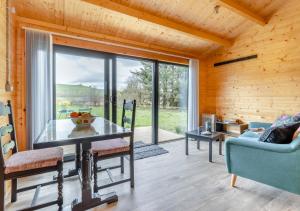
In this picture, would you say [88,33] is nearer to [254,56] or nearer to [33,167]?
[33,167]

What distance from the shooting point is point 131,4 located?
280 centimetres

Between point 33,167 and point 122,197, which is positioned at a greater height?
point 33,167

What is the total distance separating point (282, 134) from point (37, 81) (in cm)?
333

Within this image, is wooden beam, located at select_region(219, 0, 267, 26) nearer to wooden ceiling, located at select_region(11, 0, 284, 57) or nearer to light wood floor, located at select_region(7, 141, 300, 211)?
wooden ceiling, located at select_region(11, 0, 284, 57)

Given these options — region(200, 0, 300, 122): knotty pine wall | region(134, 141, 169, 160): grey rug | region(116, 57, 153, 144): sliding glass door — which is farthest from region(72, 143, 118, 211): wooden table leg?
region(200, 0, 300, 122): knotty pine wall

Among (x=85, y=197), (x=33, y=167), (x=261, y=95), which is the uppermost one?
(x=261, y=95)

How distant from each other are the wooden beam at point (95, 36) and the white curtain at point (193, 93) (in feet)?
1.44

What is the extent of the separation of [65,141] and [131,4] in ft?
7.70

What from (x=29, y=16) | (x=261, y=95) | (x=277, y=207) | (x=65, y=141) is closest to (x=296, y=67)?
(x=261, y=95)

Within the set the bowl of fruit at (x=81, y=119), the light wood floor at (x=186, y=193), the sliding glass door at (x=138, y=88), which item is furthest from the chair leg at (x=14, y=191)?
the sliding glass door at (x=138, y=88)

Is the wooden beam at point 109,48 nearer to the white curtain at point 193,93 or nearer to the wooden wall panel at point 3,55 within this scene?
the white curtain at point 193,93

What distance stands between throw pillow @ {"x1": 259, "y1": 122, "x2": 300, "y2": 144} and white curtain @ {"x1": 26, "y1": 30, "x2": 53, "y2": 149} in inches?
118

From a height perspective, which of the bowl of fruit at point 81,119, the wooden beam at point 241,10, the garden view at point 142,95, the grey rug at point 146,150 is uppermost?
the wooden beam at point 241,10

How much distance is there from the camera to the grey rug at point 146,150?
11.1ft
